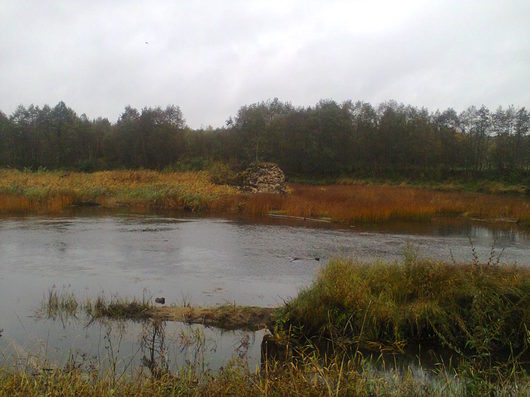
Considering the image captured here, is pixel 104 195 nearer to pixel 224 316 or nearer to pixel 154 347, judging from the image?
pixel 224 316

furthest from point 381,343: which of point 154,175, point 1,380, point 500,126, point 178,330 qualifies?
point 500,126

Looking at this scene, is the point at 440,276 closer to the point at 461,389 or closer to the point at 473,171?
the point at 461,389

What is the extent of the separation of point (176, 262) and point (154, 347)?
6.18 metres

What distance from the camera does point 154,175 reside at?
4062 centimetres

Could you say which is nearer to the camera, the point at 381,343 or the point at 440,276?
the point at 381,343

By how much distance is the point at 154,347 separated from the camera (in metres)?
6.55

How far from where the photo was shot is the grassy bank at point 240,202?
22.5m

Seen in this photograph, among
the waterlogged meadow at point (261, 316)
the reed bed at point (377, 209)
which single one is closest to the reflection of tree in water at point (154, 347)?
the waterlogged meadow at point (261, 316)

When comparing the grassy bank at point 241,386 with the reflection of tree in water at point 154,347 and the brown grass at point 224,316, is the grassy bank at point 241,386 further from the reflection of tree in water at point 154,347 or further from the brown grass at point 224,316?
the brown grass at point 224,316

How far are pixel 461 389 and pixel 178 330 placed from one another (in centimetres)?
429

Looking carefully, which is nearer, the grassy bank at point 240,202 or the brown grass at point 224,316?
the brown grass at point 224,316

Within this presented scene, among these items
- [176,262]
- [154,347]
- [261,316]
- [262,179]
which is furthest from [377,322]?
[262,179]

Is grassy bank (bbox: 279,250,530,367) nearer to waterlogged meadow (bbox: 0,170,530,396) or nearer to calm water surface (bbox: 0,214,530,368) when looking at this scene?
waterlogged meadow (bbox: 0,170,530,396)

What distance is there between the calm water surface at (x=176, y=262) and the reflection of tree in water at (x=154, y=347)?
131 millimetres
